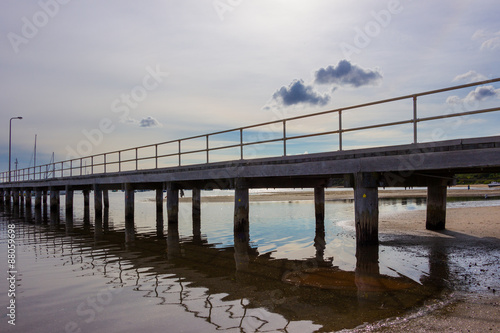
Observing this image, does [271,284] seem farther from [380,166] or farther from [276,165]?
[276,165]

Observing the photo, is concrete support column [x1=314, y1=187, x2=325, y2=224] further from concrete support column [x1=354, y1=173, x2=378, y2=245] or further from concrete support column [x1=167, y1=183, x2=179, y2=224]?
concrete support column [x1=167, y1=183, x2=179, y2=224]

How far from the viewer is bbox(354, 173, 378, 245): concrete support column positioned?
36.9ft

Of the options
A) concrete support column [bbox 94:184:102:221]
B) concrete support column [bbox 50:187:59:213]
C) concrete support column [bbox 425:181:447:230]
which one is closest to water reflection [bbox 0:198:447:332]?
concrete support column [bbox 425:181:447:230]

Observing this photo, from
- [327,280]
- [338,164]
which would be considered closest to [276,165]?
[338,164]

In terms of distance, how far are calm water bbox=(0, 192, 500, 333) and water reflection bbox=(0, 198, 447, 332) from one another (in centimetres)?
2

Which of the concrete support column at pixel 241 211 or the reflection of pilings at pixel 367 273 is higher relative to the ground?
the concrete support column at pixel 241 211

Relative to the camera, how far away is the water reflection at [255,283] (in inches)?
237

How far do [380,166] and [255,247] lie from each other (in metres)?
5.44

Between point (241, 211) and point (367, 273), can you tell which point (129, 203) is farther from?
point (367, 273)

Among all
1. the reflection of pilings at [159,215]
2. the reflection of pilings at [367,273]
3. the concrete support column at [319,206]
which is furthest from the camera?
the reflection of pilings at [159,215]

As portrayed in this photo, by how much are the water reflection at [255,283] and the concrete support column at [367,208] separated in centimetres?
42

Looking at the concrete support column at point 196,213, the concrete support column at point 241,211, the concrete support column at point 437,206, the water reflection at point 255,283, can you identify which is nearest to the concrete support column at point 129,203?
the concrete support column at point 196,213

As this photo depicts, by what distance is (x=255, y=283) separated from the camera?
824 cm

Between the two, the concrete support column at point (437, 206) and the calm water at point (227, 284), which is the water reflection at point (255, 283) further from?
the concrete support column at point (437, 206)
